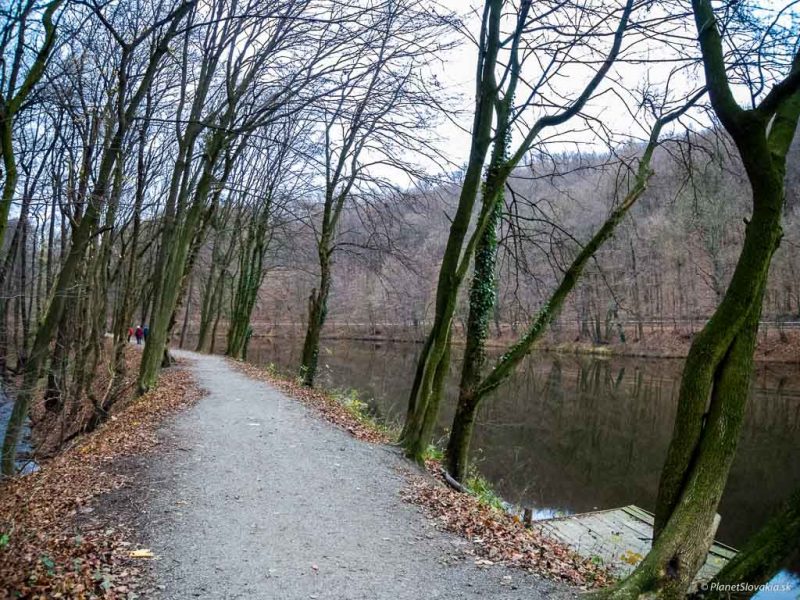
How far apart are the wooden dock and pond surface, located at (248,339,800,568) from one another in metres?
1.71

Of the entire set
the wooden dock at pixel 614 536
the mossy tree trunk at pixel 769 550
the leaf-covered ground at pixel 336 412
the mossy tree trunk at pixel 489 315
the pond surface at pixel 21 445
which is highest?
the mossy tree trunk at pixel 489 315

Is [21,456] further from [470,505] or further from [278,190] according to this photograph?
[278,190]

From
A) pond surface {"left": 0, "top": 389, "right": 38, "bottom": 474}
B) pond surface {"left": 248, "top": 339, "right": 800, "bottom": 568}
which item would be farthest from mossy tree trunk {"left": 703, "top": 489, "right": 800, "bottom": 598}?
pond surface {"left": 0, "top": 389, "right": 38, "bottom": 474}

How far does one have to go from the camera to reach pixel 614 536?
943cm

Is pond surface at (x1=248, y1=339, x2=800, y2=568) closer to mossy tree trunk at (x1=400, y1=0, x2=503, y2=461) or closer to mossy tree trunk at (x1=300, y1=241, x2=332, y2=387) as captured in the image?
mossy tree trunk at (x1=300, y1=241, x2=332, y2=387)

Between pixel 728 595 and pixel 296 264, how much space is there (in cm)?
2414

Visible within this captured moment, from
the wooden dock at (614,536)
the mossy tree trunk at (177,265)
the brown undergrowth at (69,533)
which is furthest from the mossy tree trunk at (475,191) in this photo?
the mossy tree trunk at (177,265)

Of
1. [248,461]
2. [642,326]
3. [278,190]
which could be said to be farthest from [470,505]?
[642,326]

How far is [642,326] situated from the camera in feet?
156

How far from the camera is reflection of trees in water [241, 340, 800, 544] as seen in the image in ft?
42.8

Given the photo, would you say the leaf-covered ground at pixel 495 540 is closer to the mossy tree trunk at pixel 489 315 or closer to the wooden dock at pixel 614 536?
the mossy tree trunk at pixel 489 315

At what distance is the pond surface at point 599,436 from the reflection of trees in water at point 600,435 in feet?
0.11

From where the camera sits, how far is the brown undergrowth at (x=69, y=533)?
11.9 feet

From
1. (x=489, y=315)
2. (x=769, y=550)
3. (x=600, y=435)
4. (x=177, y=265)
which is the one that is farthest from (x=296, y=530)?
(x=600, y=435)
